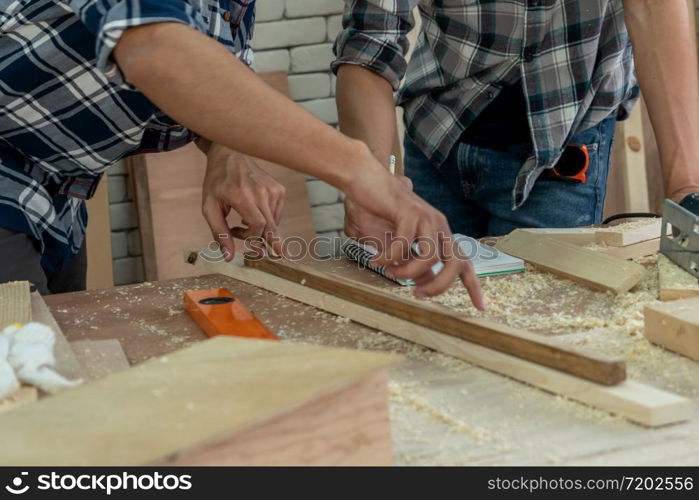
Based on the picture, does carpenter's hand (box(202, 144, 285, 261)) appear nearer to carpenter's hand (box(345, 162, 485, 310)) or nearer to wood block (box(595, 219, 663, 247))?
carpenter's hand (box(345, 162, 485, 310))

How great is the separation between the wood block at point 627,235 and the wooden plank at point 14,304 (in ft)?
3.67

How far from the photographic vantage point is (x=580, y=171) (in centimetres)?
206

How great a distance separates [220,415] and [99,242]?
7.72 feet

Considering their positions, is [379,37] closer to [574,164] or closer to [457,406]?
[574,164]

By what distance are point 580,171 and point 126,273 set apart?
175 cm

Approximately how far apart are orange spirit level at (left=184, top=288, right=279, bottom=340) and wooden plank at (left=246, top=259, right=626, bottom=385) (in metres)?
0.14

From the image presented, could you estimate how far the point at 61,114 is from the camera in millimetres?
1521

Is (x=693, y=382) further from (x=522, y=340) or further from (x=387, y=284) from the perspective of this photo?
(x=387, y=284)

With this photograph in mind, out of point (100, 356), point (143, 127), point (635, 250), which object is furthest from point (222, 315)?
point (635, 250)

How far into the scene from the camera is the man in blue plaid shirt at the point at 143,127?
1.17 m

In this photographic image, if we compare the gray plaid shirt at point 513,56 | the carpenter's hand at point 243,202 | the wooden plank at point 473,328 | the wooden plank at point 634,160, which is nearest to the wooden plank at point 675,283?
the wooden plank at point 473,328

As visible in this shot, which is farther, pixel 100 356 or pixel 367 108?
pixel 367 108

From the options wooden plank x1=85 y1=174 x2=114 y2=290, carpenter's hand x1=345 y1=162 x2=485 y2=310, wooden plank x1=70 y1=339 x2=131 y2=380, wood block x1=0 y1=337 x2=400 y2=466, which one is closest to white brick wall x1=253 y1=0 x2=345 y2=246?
wooden plank x1=85 y1=174 x2=114 y2=290
